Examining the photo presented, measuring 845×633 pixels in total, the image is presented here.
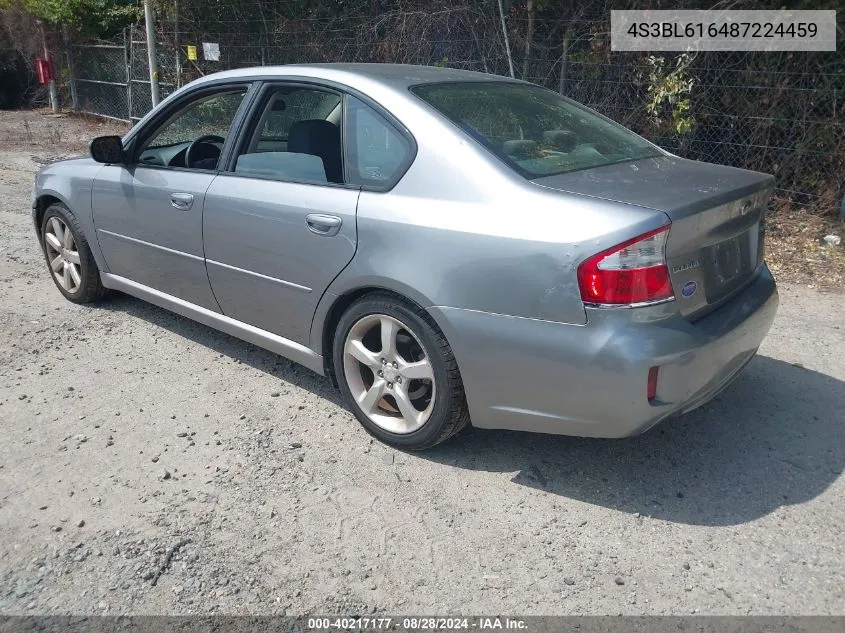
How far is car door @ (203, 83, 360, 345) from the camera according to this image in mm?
3492

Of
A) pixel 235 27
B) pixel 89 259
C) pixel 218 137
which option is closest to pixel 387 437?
pixel 218 137

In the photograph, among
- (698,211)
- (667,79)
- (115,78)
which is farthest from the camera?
(115,78)

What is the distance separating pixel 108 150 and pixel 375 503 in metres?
2.80

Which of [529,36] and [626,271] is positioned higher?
[529,36]

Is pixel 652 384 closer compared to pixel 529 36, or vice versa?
pixel 652 384

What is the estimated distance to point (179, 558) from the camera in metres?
2.77

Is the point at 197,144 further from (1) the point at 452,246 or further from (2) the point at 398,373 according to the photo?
(1) the point at 452,246

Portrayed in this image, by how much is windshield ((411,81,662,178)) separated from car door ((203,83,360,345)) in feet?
1.89

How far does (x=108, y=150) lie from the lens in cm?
450

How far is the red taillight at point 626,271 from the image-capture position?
107 inches

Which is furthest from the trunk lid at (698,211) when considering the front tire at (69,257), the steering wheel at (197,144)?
the front tire at (69,257)

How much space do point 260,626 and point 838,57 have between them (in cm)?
691

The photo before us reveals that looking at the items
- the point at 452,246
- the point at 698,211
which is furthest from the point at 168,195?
the point at 698,211

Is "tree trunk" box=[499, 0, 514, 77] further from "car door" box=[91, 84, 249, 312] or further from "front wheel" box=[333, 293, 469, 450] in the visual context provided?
"front wheel" box=[333, 293, 469, 450]
